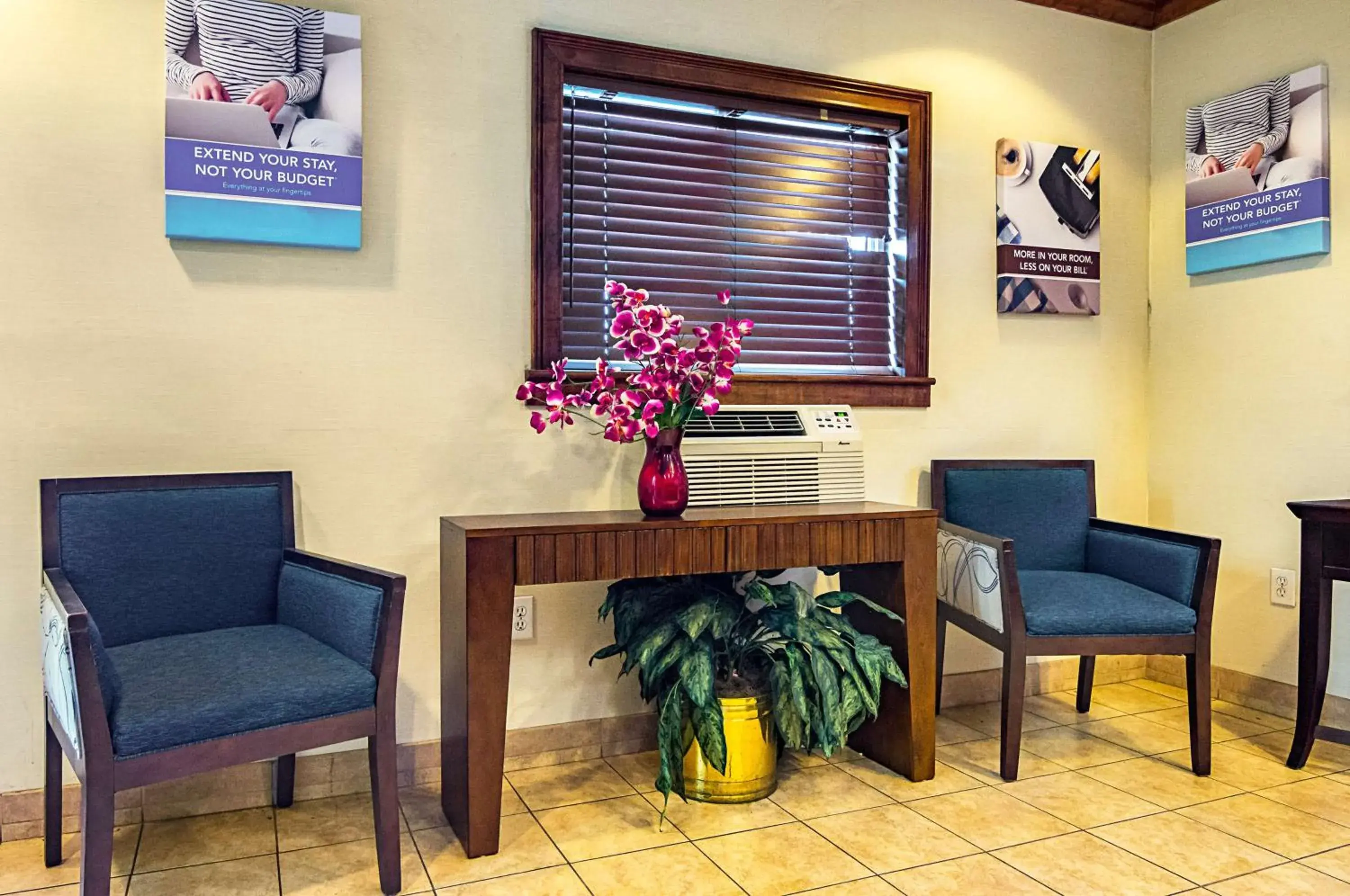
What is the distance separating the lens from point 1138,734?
3.02 metres

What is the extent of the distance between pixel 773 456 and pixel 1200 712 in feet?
4.34

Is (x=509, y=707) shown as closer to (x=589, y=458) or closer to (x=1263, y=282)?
(x=589, y=458)

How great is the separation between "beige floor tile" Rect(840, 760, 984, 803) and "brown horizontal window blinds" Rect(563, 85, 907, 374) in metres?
1.20

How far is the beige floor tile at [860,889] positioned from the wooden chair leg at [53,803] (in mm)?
1610

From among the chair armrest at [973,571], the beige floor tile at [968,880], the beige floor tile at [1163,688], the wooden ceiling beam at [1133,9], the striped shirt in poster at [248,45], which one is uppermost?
the wooden ceiling beam at [1133,9]

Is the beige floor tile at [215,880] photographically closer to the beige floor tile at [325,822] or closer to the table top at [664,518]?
the beige floor tile at [325,822]

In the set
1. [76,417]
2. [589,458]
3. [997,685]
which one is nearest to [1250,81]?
[997,685]

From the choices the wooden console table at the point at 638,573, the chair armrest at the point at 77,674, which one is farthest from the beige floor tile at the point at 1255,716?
the chair armrest at the point at 77,674

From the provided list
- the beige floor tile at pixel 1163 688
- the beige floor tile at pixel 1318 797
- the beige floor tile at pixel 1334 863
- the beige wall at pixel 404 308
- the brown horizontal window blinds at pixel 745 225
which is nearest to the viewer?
the beige floor tile at pixel 1334 863

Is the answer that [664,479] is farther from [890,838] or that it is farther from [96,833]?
[96,833]

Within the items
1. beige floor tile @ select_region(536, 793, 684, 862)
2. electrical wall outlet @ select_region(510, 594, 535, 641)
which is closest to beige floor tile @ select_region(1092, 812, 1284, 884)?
beige floor tile @ select_region(536, 793, 684, 862)

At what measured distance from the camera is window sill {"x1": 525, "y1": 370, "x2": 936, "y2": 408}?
116 inches

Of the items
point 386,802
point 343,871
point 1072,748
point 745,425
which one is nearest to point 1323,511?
point 1072,748

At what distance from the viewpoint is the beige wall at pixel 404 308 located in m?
2.28
